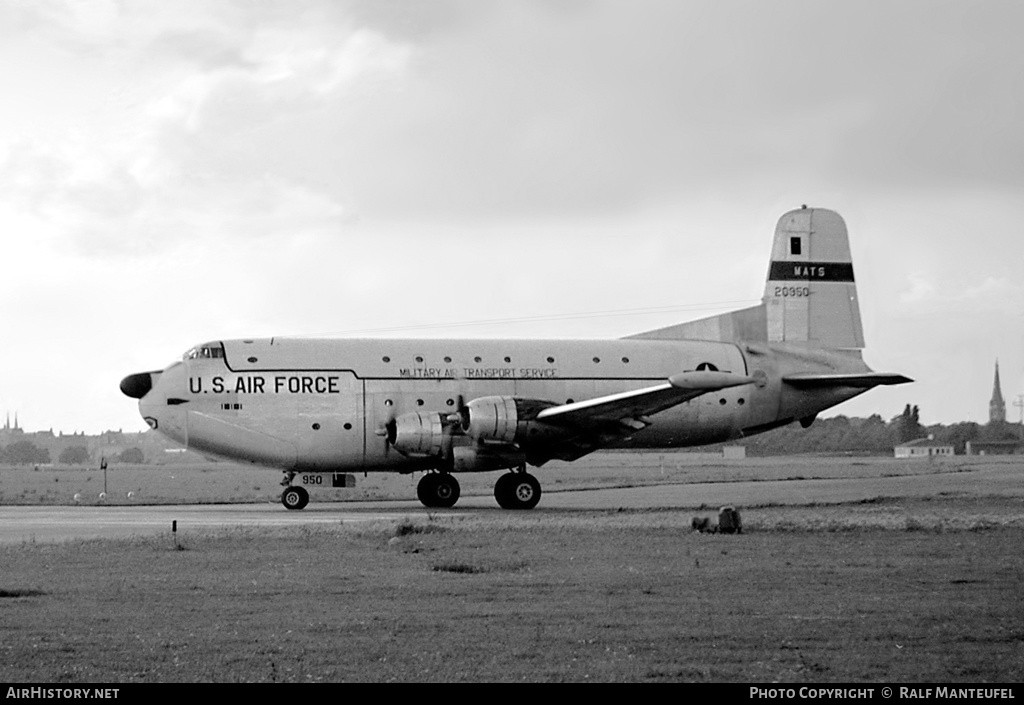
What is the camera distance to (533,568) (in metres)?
17.5

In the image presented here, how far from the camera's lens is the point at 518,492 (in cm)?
3036

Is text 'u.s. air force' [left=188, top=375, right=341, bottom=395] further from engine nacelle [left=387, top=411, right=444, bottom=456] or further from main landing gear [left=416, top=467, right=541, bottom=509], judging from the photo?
main landing gear [left=416, top=467, right=541, bottom=509]

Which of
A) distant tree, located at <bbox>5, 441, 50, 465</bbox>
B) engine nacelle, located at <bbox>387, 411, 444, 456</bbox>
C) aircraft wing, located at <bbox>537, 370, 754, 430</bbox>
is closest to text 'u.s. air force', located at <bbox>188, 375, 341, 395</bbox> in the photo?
engine nacelle, located at <bbox>387, 411, 444, 456</bbox>

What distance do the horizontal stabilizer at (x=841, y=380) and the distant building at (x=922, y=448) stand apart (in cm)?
6634

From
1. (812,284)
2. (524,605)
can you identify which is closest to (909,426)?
(812,284)

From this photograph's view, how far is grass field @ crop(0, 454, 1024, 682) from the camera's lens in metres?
10.6

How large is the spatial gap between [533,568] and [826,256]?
835 inches

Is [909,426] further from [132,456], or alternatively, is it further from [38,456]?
[38,456]

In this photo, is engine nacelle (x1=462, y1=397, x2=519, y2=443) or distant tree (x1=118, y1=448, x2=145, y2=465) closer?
engine nacelle (x1=462, y1=397, x2=519, y2=443)

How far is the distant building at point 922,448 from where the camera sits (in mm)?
98062

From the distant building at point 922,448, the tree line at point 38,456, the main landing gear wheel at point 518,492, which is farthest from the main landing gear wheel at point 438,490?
the tree line at point 38,456

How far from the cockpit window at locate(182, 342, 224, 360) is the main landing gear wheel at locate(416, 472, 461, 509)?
605 centimetres

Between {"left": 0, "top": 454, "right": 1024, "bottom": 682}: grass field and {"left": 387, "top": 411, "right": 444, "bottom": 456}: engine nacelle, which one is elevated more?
{"left": 387, "top": 411, "right": 444, "bottom": 456}: engine nacelle
